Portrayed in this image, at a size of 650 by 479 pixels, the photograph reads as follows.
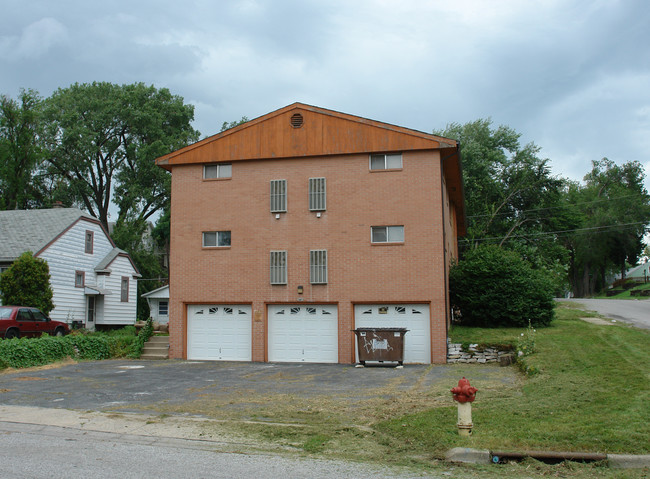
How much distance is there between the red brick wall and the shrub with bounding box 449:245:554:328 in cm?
310

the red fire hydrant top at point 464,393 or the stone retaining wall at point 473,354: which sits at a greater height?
the red fire hydrant top at point 464,393

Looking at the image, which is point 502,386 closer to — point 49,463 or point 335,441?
point 335,441

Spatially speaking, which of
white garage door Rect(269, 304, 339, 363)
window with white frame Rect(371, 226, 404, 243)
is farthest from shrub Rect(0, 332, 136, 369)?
window with white frame Rect(371, 226, 404, 243)

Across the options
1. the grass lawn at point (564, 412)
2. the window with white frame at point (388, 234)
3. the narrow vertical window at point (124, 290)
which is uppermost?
the window with white frame at point (388, 234)

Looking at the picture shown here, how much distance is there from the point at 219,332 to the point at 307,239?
4.60 m

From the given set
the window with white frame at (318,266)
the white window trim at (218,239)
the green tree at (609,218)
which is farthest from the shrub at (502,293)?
the green tree at (609,218)

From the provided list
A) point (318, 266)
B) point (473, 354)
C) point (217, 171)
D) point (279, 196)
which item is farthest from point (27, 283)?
point (473, 354)

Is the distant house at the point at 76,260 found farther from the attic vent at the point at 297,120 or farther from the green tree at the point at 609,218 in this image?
the green tree at the point at 609,218

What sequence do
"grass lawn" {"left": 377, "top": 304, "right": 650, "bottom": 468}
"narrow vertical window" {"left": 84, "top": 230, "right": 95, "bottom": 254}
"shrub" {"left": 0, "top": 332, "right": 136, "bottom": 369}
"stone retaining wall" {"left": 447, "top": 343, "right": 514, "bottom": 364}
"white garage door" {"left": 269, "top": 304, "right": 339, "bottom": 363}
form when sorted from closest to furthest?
"grass lawn" {"left": 377, "top": 304, "right": 650, "bottom": 468} → "shrub" {"left": 0, "top": 332, "right": 136, "bottom": 369} → "stone retaining wall" {"left": 447, "top": 343, "right": 514, "bottom": 364} → "white garage door" {"left": 269, "top": 304, "right": 339, "bottom": 363} → "narrow vertical window" {"left": 84, "top": 230, "right": 95, "bottom": 254}

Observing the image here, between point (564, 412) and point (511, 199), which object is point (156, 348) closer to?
point (564, 412)

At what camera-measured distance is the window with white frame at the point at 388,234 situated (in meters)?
19.9

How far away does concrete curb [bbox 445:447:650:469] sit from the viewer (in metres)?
→ 6.54

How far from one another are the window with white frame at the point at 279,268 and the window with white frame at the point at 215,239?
6.25 feet

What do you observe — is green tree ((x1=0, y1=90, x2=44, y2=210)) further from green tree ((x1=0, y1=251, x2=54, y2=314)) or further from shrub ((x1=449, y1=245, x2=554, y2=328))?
shrub ((x1=449, y1=245, x2=554, y2=328))
